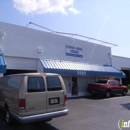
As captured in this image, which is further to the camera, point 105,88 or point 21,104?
point 105,88

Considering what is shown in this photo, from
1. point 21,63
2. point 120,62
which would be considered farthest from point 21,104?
point 120,62

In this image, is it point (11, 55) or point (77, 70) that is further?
point (77, 70)

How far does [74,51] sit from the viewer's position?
17.1 m

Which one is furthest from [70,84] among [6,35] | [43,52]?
[6,35]

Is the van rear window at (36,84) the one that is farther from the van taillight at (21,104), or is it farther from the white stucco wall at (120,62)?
the white stucco wall at (120,62)

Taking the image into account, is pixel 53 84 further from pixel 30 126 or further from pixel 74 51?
pixel 74 51

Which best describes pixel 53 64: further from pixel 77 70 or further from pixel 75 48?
pixel 75 48

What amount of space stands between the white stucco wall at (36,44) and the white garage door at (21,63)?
0.36 m

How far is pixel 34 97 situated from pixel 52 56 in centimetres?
966

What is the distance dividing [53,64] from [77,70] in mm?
2726

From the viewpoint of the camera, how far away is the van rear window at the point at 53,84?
20.4 ft

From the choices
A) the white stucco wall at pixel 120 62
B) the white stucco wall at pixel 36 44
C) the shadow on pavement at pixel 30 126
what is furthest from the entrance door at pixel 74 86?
the shadow on pavement at pixel 30 126

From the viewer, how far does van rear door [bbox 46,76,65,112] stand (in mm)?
6063

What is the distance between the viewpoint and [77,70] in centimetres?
1521
